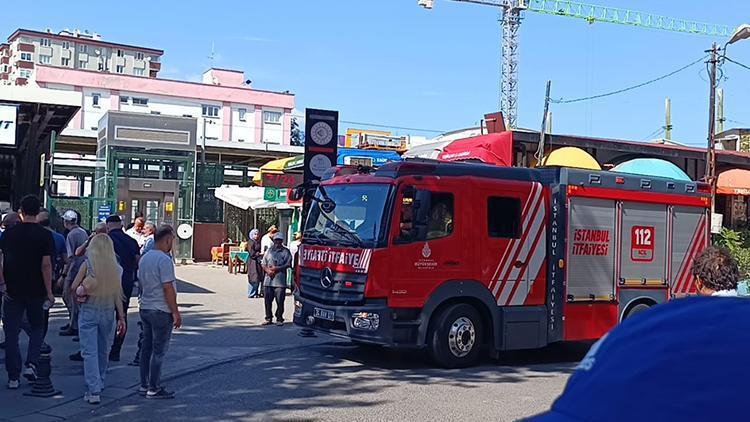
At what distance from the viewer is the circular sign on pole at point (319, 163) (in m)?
14.5

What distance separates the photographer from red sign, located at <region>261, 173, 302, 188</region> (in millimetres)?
27453

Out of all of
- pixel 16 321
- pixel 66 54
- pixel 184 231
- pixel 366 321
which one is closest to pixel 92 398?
pixel 16 321

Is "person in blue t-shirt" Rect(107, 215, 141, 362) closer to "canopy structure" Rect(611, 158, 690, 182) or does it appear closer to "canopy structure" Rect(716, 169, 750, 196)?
"canopy structure" Rect(611, 158, 690, 182)

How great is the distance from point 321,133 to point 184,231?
61.2 feet

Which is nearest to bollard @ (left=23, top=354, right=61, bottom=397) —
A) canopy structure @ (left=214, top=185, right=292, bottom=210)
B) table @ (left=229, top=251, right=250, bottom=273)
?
canopy structure @ (left=214, top=185, right=292, bottom=210)

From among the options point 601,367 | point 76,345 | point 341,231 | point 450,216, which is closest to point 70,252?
point 76,345

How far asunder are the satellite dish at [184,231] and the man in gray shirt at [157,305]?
941 inches

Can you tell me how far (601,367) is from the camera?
169 cm

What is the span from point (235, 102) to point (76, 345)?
203 ft

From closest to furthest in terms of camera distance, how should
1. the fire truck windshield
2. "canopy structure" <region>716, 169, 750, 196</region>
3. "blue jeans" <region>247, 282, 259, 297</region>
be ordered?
the fire truck windshield → "blue jeans" <region>247, 282, 259, 297</region> → "canopy structure" <region>716, 169, 750, 196</region>

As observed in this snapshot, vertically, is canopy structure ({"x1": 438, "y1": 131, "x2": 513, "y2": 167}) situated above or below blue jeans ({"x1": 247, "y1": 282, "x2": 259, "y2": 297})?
above

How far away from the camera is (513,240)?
38.1ft

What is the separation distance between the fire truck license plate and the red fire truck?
0.03 metres

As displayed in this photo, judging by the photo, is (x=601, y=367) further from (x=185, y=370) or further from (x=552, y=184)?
(x=552, y=184)
